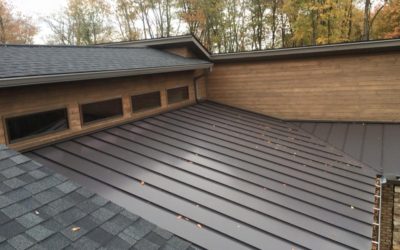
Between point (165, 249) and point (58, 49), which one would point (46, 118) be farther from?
point (165, 249)

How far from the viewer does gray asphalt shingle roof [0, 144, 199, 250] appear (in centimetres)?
240

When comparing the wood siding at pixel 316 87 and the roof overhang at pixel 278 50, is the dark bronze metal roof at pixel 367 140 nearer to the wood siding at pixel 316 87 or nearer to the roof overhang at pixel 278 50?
the wood siding at pixel 316 87

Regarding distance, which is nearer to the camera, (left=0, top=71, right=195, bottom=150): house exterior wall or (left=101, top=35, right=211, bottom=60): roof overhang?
(left=0, top=71, right=195, bottom=150): house exterior wall

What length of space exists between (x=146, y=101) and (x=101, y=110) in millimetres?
1685

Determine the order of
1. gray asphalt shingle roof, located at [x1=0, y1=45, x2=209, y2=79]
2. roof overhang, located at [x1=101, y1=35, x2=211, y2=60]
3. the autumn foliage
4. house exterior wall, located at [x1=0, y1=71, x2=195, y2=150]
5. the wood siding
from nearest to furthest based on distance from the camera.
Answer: house exterior wall, located at [x1=0, y1=71, x2=195, y2=150] < gray asphalt shingle roof, located at [x1=0, y1=45, x2=209, y2=79] < the wood siding < roof overhang, located at [x1=101, y1=35, x2=211, y2=60] < the autumn foliage

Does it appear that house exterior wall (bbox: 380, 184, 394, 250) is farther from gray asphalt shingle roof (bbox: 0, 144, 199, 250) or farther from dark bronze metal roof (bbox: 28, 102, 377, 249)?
gray asphalt shingle roof (bbox: 0, 144, 199, 250)

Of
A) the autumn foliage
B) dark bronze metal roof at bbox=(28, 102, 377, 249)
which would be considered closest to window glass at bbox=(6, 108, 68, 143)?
dark bronze metal roof at bbox=(28, 102, 377, 249)

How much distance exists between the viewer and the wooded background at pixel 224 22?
20.2 meters

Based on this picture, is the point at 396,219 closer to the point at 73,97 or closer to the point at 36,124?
the point at 73,97

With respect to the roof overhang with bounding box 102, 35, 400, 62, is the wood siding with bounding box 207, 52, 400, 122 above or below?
below

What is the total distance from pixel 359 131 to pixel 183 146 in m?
6.13

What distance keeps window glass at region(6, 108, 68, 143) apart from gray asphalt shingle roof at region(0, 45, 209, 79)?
845mm

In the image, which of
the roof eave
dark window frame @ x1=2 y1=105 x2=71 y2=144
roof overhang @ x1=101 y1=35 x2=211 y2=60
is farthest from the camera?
roof overhang @ x1=101 y1=35 x2=211 y2=60

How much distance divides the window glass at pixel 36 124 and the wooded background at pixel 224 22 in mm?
17629
